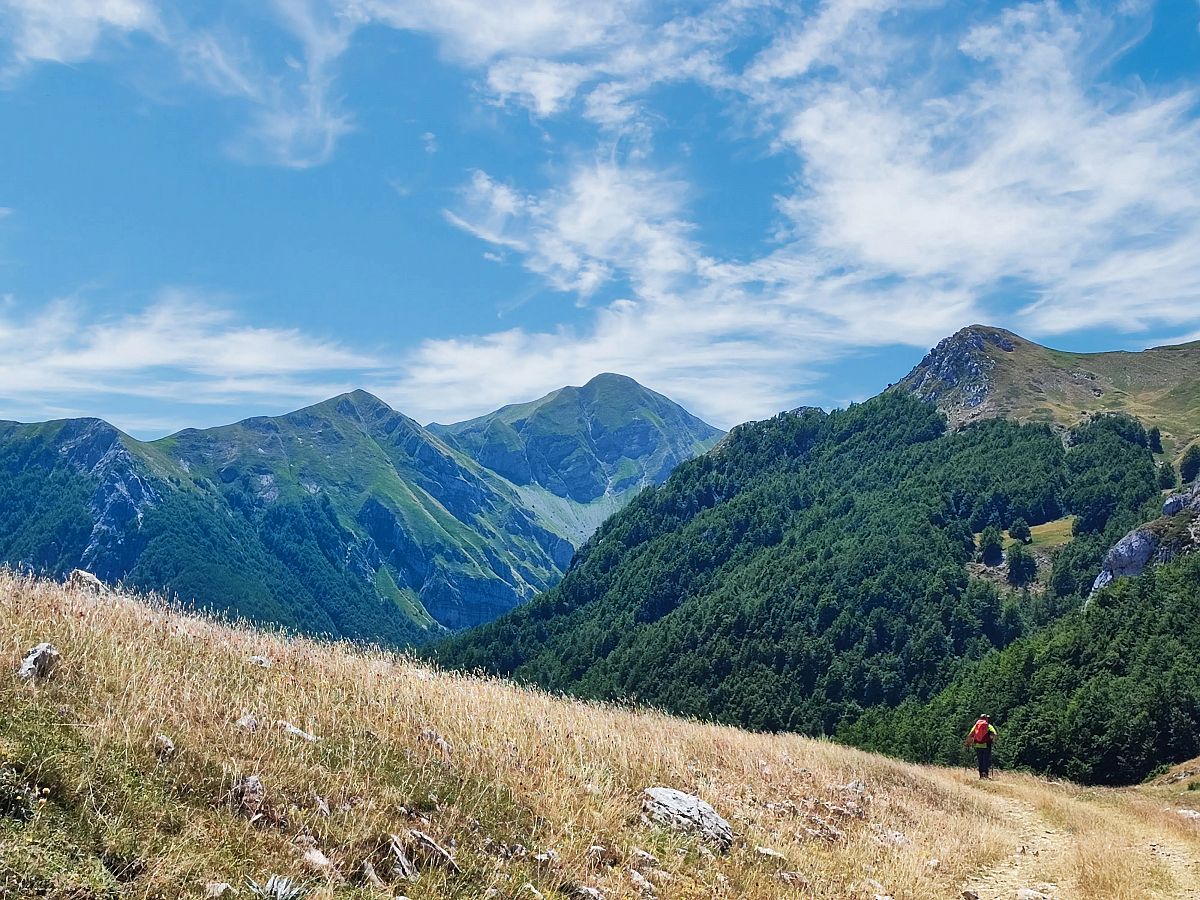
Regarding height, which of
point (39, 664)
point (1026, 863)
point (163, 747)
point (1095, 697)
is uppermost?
point (39, 664)

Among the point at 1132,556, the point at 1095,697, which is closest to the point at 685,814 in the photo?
the point at 1095,697

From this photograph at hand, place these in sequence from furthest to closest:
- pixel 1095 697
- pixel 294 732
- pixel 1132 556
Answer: pixel 1132 556 < pixel 1095 697 < pixel 294 732

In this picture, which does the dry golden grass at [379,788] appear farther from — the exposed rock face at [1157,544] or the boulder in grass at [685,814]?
the exposed rock face at [1157,544]

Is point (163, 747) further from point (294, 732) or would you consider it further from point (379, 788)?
point (379, 788)

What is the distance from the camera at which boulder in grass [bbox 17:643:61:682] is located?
7203 millimetres

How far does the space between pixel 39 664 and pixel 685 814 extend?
858 cm


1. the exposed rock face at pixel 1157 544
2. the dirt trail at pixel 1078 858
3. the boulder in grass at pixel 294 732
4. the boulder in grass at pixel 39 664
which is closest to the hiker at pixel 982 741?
the dirt trail at pixel 1078 858

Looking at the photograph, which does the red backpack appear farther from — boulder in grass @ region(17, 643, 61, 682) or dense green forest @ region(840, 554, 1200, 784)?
dense green forest @ region(840, 554, 1200, 784)

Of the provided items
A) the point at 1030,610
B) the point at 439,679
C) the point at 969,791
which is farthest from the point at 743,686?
the point at 439,679

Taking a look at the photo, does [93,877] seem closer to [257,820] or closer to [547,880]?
[257,820]

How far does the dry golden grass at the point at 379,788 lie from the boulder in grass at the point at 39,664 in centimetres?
13

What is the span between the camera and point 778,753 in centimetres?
1698

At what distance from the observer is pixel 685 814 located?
423 inches

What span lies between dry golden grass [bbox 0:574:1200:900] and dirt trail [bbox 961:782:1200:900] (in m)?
0.11
